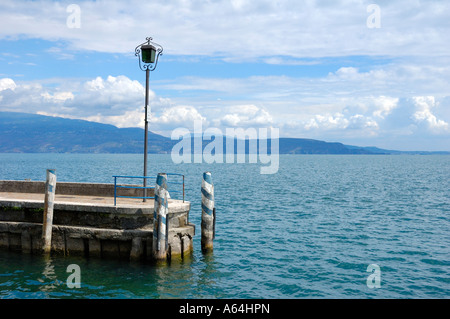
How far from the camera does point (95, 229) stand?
44.2ft

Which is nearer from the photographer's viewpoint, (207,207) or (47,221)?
(47,221)

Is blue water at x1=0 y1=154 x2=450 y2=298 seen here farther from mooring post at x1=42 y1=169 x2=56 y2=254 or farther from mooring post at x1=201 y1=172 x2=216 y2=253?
mooring post at x1=201 y1=172 x2=216 y2=253

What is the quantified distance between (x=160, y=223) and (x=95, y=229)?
2.45 meters

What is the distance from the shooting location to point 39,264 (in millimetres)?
13414

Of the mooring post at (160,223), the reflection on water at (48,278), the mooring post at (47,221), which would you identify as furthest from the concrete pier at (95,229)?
the reflection on water at (48,278)

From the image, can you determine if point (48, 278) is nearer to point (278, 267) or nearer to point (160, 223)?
point (160, 223)

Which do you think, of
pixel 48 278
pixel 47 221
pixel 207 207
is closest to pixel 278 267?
pixel 207 207

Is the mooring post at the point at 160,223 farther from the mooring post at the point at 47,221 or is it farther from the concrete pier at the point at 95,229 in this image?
the mooring post at the point at 47,221
